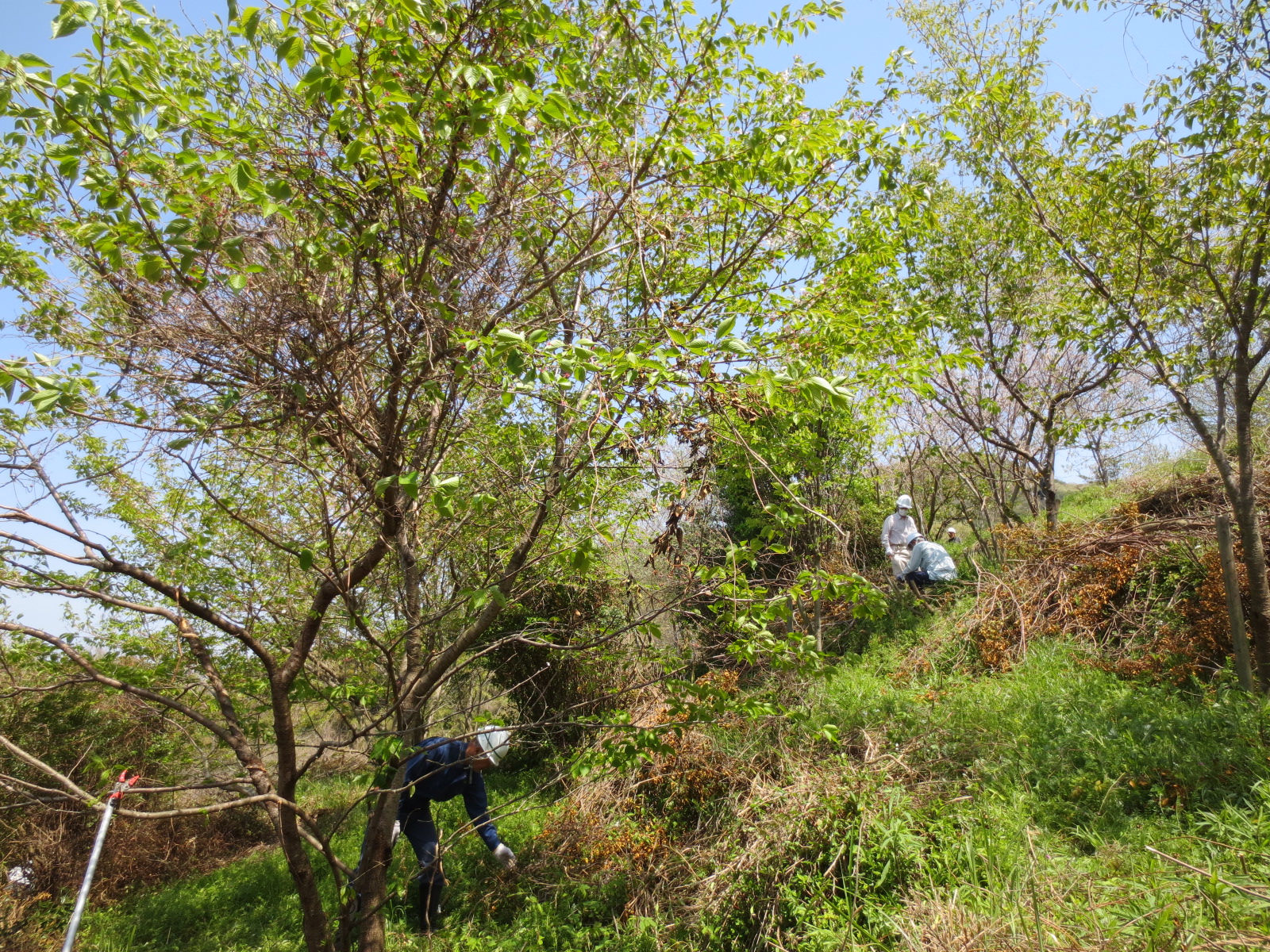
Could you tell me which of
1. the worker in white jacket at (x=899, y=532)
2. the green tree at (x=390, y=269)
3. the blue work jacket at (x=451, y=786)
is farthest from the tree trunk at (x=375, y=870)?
the worker in white jacket at (x=899, y=532)

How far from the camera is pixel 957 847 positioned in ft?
12.4

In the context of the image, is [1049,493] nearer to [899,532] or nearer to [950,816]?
[899,532]

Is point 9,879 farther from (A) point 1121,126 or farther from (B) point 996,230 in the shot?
(B) point 996,230

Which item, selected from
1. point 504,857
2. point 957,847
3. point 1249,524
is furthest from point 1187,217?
point 504,857

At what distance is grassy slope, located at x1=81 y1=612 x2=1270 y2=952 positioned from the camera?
10.0 feet

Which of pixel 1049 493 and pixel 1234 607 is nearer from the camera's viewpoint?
pixel 1234 607

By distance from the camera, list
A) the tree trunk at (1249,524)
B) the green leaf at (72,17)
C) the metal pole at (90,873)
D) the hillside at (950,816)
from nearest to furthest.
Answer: the green leaf at (72,17), the metal pole at (90,873), the hillside at (950,816), the tree trunk at (1249,524)

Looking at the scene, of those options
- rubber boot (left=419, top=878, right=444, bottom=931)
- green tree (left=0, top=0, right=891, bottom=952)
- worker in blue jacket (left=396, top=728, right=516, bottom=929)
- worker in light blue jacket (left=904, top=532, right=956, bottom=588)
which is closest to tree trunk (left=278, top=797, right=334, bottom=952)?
green tree (left=0, top=0, right=891, bottom=952)

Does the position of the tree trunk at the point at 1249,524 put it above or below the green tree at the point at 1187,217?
below

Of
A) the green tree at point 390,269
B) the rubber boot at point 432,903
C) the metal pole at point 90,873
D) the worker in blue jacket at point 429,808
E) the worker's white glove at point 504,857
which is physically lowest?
the rubber boot at point 432,903

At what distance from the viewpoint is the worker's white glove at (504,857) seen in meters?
5.46

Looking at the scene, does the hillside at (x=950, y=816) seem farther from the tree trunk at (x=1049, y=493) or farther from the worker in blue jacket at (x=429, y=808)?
the tree trunk at (x=1049, y=493)

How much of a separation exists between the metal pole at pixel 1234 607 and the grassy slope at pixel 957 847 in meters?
0.19

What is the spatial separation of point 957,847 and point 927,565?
5315mm
